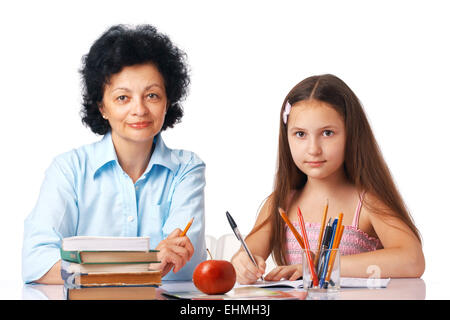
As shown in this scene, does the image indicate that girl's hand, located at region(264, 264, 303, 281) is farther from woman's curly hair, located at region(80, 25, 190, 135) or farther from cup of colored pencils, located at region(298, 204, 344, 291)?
woman's curly hair, located at region(80, 25, 190, 135)

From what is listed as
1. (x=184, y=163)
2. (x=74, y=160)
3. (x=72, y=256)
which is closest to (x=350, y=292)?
(x=72, y=256)

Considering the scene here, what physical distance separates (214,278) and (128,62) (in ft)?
2.93

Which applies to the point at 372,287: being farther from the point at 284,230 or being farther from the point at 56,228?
the point at 56,228

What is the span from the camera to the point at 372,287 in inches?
46.1

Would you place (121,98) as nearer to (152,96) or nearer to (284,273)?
(152,96)

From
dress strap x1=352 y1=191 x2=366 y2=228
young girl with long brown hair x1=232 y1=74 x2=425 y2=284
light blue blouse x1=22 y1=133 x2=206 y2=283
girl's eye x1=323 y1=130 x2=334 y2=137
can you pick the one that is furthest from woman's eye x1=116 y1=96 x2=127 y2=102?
dress strap x1=352 y1=191 x2=366 y2=228

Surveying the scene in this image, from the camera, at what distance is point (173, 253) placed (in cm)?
134

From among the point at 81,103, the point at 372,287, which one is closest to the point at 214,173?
the point at 81,103

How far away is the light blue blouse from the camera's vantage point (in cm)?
163

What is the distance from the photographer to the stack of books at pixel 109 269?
95cm

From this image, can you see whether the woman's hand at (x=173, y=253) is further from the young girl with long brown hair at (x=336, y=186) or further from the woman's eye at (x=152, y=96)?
the woman's eye at (x=152, y=96)

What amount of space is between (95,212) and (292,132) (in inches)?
24.7

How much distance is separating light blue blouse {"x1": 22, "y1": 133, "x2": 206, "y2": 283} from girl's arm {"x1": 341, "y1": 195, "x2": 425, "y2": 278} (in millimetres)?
438

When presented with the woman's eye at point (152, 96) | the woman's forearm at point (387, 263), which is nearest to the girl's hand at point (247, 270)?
the woman's forearm at point (387, 263)
